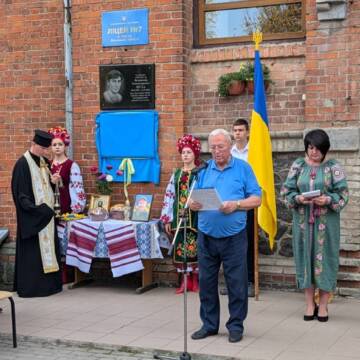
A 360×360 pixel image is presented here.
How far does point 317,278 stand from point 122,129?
3.28 m

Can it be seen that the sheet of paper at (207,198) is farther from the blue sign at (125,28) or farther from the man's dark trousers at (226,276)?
the blue sign at (125,28)

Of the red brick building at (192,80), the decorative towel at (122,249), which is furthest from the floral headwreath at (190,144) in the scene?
the decorative towel at (122,249)

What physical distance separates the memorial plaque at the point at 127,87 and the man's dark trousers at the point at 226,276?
9.37 feet

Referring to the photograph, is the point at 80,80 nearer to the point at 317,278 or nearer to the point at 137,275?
the point at 137,275

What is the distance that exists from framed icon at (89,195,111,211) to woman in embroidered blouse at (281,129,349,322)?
264cm

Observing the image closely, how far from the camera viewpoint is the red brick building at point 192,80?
770 centimetres

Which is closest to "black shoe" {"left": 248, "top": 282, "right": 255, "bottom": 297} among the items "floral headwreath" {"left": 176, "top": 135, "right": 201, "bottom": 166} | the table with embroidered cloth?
the table with embroidered cloth

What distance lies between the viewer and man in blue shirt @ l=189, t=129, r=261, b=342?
611 centimetres

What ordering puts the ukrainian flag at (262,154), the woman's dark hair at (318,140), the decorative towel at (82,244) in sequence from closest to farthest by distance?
the woman's dark hair at (318,140)
the ukrainian flag at (262,154)
the decorative towel at (82,244)

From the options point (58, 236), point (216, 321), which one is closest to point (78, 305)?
point (58, 236)

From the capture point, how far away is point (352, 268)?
→ 7.73m

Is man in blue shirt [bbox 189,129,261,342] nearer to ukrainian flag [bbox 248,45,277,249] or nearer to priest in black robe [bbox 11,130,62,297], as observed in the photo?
ukrainian flag [bbox 248,45,277,249]

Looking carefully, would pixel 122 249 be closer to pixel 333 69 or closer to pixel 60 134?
pixel 60 134

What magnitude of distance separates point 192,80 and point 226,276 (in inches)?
126
